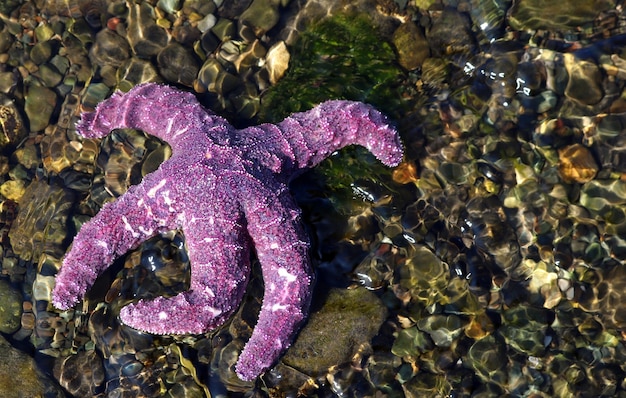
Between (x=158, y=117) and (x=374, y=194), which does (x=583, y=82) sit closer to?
(x=374, y=194)

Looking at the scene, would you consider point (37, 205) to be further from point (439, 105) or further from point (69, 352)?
point (439, 105)

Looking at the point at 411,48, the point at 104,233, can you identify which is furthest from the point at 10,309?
the point at 411,48

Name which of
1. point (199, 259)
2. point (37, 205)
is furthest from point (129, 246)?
point (37, 205)

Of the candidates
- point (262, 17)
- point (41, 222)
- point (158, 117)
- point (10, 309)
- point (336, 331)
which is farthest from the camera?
point (262, 17)

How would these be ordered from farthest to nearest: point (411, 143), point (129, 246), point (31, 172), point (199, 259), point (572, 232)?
1. point (31, 172)
2. point (411, 143)
3. point (572, 232)
4. point (129, 246)
5. point (199, 259)

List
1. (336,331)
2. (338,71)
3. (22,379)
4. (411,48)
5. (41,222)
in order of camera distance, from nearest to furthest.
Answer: (336,331) → (22,379) → (41,222) → (338,71) → (411,48)

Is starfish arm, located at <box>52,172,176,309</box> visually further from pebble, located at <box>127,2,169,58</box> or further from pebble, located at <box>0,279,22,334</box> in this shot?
pebble, located at <box>127,2,169,58</box>
